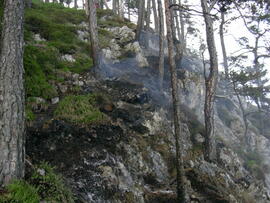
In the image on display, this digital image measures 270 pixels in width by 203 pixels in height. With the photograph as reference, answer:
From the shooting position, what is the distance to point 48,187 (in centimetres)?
585

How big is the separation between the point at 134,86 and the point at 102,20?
11.8 metres

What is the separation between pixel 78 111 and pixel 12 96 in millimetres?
4002

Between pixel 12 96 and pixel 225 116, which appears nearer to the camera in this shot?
pixel 12 96

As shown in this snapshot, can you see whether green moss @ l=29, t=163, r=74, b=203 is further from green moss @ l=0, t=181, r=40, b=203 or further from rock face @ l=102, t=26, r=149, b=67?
rock face @ l=102, t=26, r=149, b=67

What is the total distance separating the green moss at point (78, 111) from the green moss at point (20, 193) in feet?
12.7

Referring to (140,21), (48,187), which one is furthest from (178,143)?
(140,21)

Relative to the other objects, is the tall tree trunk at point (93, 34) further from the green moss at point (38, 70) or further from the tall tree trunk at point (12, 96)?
the tall tree trunk at point (12, 96)

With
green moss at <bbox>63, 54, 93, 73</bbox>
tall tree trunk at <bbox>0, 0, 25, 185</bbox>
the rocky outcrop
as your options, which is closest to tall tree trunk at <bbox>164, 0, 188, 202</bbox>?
the rocky outcrop

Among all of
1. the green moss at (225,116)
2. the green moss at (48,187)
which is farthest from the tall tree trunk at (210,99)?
the green moss at (225,116)

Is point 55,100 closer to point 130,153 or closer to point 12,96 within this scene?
point 130,153

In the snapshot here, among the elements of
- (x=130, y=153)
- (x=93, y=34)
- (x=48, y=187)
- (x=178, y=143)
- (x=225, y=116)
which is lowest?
(x=48, y=187)

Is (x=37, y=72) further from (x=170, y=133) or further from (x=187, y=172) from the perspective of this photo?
(x=187, y=172)

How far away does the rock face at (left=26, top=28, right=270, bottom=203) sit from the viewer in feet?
25.0

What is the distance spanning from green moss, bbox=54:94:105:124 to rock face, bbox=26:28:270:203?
26 cm
